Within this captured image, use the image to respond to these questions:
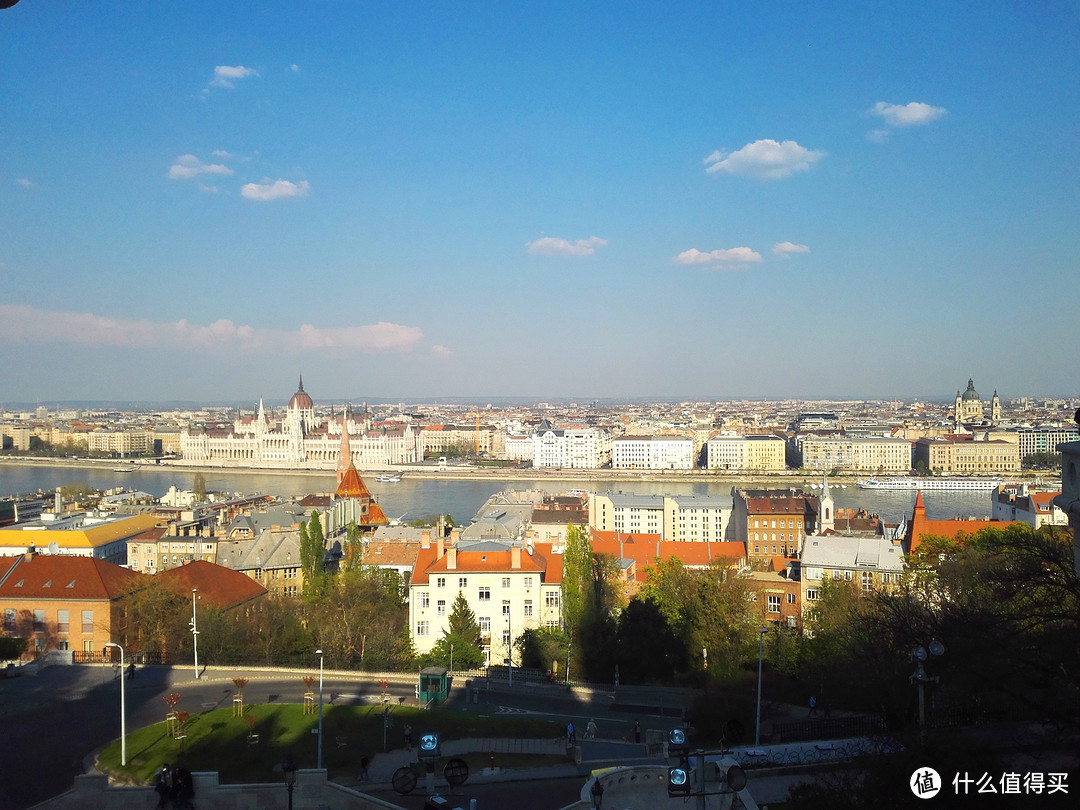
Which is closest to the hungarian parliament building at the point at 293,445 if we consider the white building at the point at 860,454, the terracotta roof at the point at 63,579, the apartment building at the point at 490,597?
the white building at the point at 860,454

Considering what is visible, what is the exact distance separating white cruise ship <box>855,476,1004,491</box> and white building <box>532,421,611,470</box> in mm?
18393

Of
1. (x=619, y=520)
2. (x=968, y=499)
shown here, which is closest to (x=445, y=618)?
(x=619, y=520)

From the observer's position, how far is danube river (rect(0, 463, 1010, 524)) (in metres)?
36.3

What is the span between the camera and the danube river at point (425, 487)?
36312mm

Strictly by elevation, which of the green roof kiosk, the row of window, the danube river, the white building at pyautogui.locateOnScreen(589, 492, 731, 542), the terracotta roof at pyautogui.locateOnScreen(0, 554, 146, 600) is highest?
the terracotta roof at pyautogui.locateOnScreen(0, 554, 146, 600)

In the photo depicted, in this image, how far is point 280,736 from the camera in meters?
6.84

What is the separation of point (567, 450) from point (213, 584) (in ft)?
160

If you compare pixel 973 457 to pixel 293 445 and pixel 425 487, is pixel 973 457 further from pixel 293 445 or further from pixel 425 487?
pixel 293 445

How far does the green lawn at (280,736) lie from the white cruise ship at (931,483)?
136ft

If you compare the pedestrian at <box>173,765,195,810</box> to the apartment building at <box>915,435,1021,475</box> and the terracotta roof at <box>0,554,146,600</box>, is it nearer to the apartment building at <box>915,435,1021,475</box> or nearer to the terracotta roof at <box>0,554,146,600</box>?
the terracotta roof at <box>0,554,146,600</box>

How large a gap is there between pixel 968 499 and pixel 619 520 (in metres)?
21.7

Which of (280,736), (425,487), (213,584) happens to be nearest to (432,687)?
(280,736)

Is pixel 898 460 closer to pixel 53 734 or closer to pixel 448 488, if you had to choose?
pixel 448 488

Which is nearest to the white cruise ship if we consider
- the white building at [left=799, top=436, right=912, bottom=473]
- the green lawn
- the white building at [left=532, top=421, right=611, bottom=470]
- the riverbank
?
the riverbank
